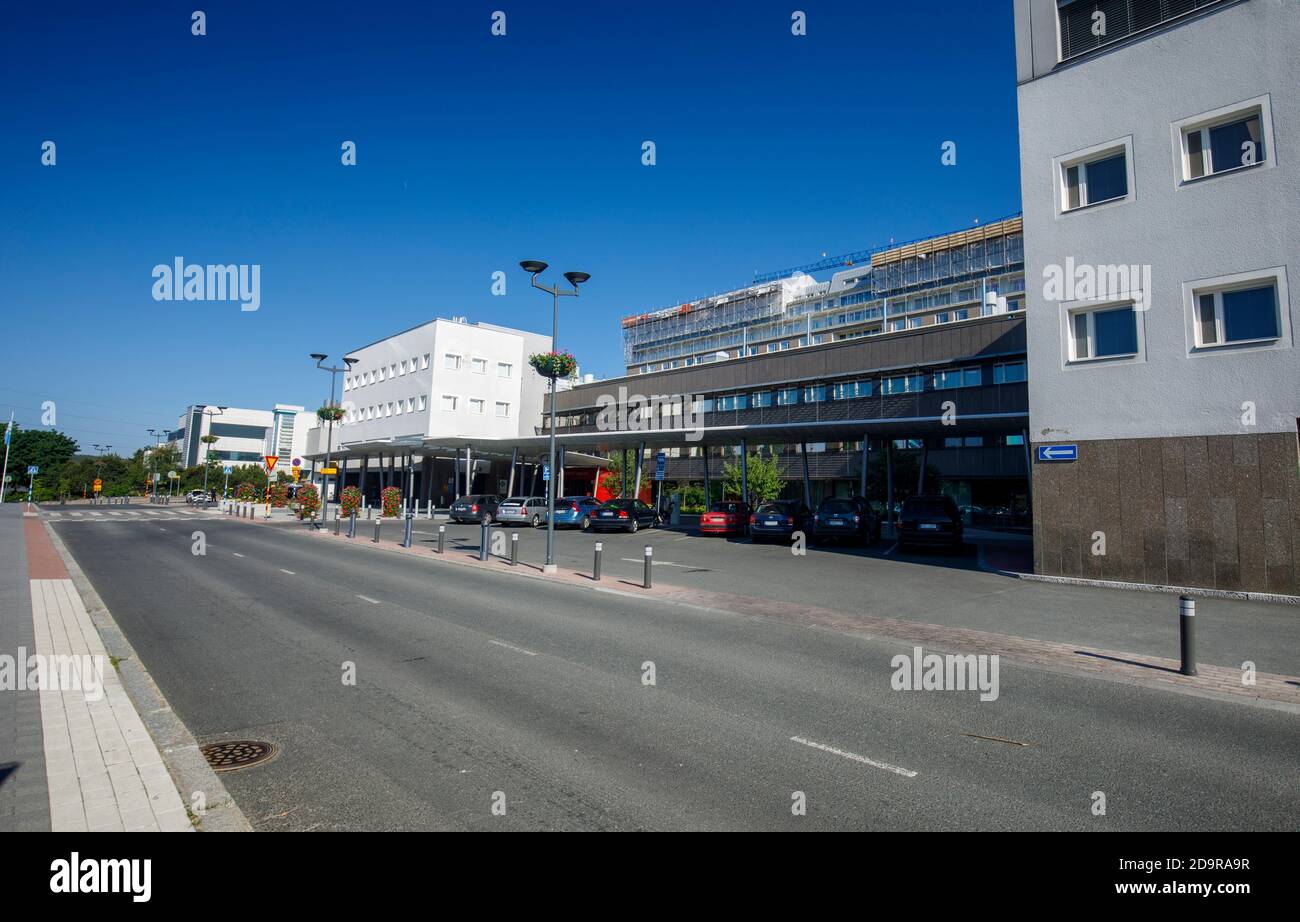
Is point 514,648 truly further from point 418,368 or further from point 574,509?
point 418,368

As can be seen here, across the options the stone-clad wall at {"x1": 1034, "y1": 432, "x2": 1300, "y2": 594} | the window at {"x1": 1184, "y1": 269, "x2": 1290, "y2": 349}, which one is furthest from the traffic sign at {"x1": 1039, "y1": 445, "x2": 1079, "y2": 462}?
the window at {"x1": 1184, "y1": 269, "x2": 1290, "y2": 349}

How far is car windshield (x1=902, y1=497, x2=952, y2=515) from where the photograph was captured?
822 inches

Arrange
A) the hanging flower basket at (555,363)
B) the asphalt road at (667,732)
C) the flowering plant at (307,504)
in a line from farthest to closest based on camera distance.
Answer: the flowering plant at (307,504), the hanging flower basket at (555,363), the asphalt road at (667,732)

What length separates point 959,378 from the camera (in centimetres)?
3809

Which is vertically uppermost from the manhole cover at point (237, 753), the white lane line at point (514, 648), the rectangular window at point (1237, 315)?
the rectangular window at point (1237, 315)

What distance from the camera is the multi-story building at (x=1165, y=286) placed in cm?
1267

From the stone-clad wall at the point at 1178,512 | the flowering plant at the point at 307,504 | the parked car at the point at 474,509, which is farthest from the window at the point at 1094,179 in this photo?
→ the flowering plant at the point at 307,504

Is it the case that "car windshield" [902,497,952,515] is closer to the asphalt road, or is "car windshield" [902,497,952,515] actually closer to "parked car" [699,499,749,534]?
"parked car" [699,499,749,534]

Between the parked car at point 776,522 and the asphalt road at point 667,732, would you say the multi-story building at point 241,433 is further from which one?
the asphalt road at point 667,732

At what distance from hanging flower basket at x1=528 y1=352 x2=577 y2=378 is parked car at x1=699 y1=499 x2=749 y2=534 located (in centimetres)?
1091
